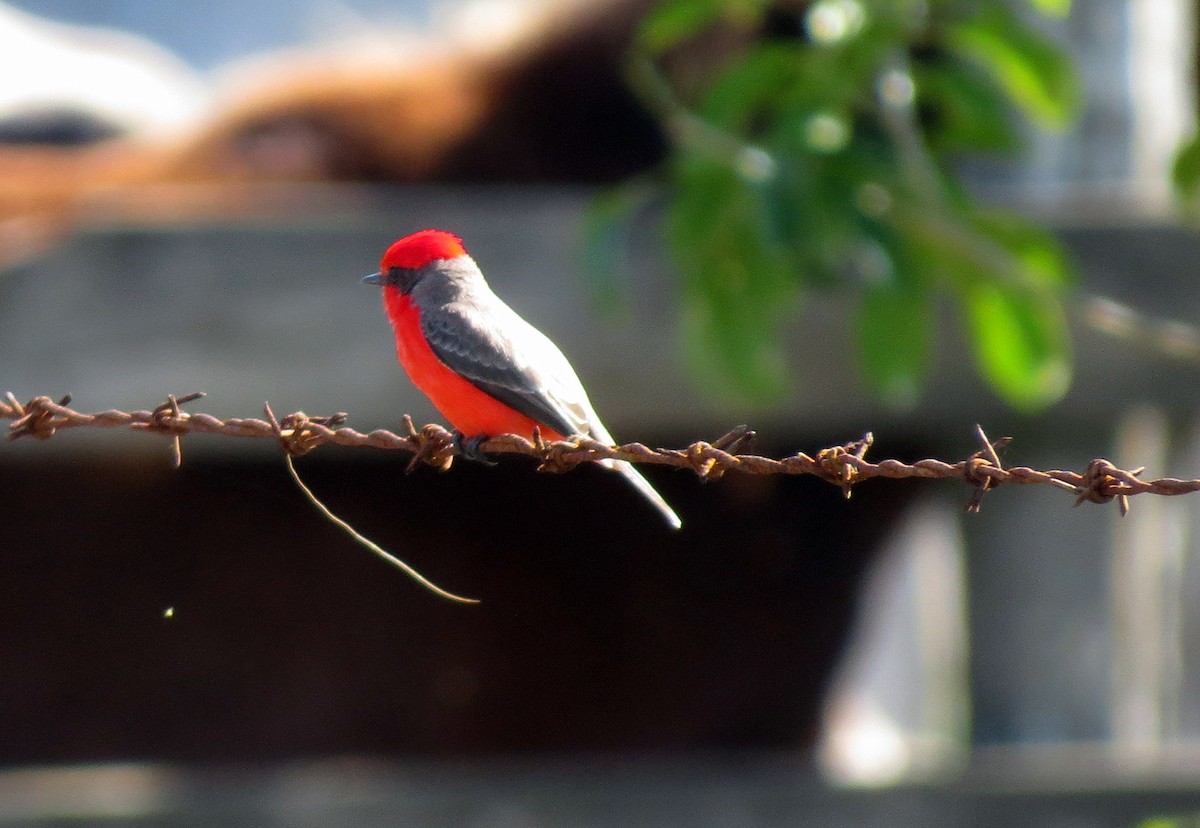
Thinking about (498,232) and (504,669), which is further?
(504,669)

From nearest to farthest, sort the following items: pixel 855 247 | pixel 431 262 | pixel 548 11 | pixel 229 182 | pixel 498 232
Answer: pixel 431 262
pixel 855 247
pixel 498 232
pixel 229 182
pixel 548 11

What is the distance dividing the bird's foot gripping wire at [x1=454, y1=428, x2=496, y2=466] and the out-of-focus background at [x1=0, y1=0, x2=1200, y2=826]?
4.03ft

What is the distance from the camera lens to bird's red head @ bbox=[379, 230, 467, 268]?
3.24m

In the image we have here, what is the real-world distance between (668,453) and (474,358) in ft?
3.16

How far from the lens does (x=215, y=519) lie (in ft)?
16.8

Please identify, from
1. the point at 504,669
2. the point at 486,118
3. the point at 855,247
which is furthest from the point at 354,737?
the point at 855,247

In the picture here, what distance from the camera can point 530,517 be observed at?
208 inches

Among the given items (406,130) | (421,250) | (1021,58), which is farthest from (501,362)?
(406,130)

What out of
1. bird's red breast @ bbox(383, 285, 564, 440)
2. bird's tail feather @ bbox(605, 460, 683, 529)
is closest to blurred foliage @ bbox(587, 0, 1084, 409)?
bird's red breast @ bbox(383, 285, 564, 440)

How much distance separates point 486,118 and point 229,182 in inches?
37.1

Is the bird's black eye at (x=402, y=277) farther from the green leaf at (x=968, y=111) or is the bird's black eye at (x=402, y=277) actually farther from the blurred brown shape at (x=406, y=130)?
the blurred brown shape at (x=406, y=130)

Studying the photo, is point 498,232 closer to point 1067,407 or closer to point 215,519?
point 215,519

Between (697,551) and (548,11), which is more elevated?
(548,11)

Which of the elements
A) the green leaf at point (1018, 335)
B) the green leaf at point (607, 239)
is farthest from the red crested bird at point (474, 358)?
the green leaf at point (1018, 335)
